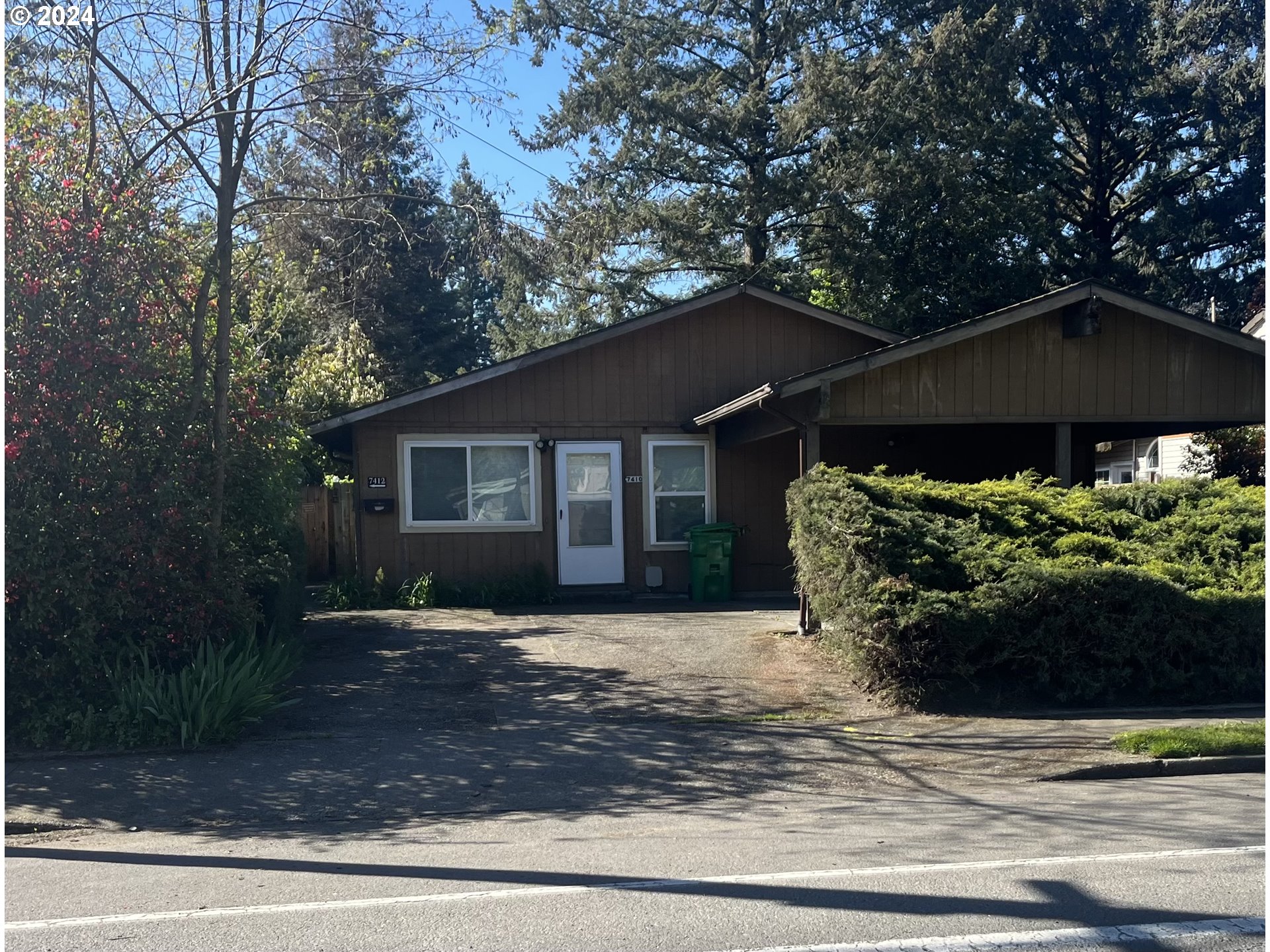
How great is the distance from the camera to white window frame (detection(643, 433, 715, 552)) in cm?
1600

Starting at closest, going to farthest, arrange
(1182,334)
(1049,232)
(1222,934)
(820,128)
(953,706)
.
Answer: (1222,934)
(953,706)
(1182,334)
(820,128)
(1049,232)

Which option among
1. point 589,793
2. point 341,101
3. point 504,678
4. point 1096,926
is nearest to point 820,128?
point 341,101

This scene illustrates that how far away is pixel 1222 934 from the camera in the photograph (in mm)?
4434

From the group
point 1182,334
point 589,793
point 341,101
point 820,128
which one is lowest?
point 589,793

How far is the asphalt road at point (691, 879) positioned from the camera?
4535mm

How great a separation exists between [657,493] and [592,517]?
3.43 feet

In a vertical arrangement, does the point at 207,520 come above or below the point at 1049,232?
below

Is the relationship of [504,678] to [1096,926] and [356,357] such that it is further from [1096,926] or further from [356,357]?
[356,357]

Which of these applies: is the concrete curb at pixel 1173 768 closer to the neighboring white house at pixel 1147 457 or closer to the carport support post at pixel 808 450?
the carport support post at pixel 808 450

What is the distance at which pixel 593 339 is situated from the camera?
15711mm

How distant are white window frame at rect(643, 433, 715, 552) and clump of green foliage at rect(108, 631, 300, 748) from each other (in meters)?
7.63

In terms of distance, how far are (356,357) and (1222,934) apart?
87.4 ft

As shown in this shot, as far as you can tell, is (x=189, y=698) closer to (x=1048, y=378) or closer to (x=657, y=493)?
(x=657, y=493)

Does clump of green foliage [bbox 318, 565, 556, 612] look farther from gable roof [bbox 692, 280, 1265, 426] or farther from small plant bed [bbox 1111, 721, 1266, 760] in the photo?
small plant bed [bbox 1111, 721, 1266, 760]
